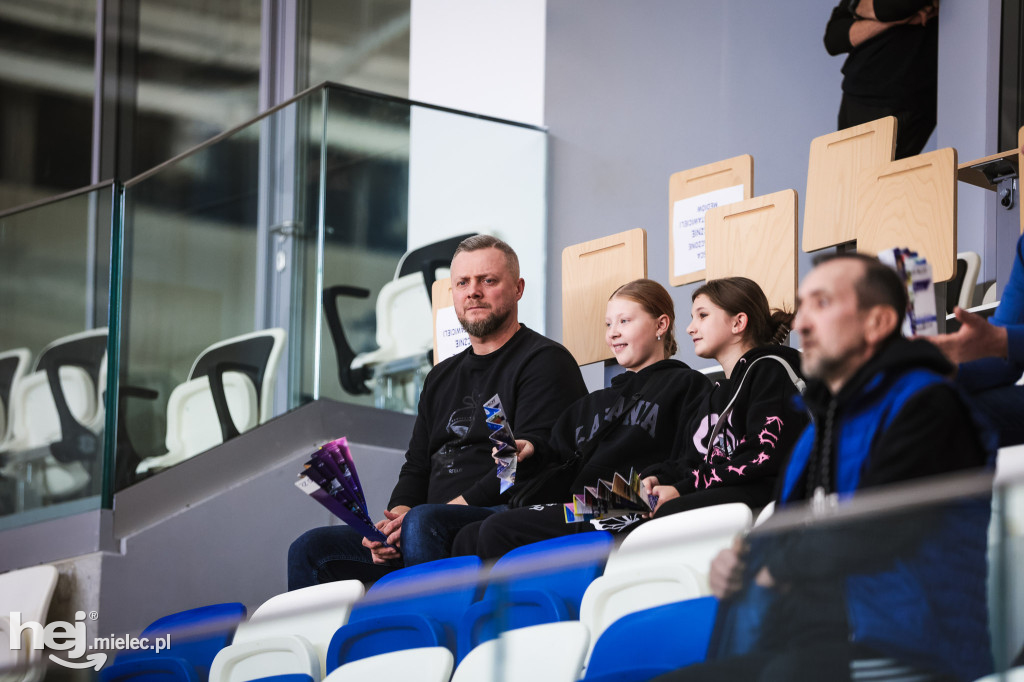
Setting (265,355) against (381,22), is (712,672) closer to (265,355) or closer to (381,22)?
(265,355)

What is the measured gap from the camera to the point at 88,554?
4.37 meters

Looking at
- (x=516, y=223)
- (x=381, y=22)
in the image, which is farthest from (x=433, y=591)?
(x=381, y=22)

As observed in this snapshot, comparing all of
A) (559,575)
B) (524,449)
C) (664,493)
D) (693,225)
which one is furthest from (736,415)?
(693,225)

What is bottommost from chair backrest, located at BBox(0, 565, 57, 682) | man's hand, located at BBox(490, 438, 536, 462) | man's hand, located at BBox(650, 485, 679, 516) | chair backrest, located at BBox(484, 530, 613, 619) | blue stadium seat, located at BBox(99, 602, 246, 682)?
chair backrest, located at BBox(0, 565, 57, 682)

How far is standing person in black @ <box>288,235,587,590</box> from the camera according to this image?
3.40 m

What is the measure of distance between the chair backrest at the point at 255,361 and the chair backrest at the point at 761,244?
1.52 m

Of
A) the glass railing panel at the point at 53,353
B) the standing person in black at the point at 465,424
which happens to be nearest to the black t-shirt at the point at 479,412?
the standing person in black at the point at 465,424

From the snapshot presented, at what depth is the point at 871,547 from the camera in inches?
61.0

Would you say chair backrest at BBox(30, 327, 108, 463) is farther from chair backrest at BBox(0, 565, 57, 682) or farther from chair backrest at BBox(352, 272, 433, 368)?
chair backrest at BBox(352, 272, 433, 368)

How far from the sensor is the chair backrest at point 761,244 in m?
3.90

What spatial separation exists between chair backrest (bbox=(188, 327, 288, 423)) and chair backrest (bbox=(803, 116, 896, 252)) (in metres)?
1.82

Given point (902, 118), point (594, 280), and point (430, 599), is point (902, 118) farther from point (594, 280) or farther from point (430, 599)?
point (430, 599)

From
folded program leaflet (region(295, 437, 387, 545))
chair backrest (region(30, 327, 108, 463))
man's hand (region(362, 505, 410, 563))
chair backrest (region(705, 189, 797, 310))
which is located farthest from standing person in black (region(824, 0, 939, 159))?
chair backrest (region(30, 327, 108, 463))

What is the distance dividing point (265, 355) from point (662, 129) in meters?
2.42
